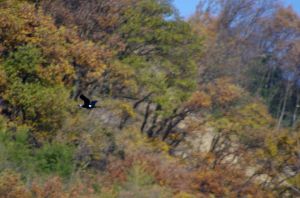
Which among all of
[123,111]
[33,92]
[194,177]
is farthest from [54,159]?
[194,177]

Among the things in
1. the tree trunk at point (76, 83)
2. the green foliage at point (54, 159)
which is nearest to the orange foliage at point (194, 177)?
the green foliage at point (54, 159)

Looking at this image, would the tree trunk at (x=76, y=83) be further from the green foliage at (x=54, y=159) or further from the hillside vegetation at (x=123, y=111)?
the green foliage at (x=54, y=159)

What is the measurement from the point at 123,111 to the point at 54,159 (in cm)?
685

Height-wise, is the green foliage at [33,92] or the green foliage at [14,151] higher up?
the green foliage at [33,92]

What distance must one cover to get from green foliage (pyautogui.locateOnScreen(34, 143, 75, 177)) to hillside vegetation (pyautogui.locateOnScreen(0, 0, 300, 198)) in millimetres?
49

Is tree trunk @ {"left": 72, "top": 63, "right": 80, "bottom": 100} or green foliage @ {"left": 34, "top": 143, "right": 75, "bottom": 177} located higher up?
tree trunk @ {"left": 72, "top": 63, "right": 80, "bottom": 100}

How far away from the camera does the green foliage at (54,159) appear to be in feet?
49.4

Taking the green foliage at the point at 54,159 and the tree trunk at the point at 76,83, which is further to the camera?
the tree trunk at the point at 76,83

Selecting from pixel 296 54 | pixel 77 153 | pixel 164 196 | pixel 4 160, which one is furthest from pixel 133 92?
pixel 296 54

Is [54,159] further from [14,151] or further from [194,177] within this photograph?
[194,177]

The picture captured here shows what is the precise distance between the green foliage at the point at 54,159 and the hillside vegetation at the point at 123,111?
0.16 ft

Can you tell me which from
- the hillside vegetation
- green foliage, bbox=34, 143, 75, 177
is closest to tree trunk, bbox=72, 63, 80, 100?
the hillside vegetation

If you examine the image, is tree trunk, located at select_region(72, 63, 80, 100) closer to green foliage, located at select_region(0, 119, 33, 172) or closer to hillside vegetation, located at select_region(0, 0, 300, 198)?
hillside vegetation, located at select_region(0, 0, 300, 198)

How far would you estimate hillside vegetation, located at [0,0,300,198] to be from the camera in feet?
49.0
